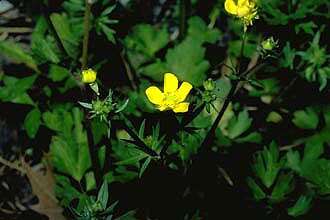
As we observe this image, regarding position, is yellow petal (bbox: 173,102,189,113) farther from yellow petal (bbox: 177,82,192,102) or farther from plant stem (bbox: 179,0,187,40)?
plant stem (bbox: 179,0,187,40)

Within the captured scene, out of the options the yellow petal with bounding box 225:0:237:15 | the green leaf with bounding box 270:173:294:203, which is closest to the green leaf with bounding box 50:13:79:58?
the yellow petal with bounding box 225:0:237:15

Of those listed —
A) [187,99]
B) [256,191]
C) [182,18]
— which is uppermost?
[182,18]

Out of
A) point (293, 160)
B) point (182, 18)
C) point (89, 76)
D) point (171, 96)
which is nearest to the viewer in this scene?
point (89, 76)

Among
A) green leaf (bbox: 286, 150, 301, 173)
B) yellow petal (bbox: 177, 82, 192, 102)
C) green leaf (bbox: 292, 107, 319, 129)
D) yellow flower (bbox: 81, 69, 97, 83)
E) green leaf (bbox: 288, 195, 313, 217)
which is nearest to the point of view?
yellow flower (bbox: 81, 69, 97, 83)

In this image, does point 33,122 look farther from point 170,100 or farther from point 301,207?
point 301,207

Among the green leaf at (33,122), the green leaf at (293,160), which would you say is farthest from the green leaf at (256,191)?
the green leaf at (33,122)

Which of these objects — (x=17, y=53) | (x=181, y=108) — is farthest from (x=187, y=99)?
(x=17, y=53)

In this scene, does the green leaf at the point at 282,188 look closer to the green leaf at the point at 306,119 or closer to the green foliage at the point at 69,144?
the green leaf at the point at 306,119
